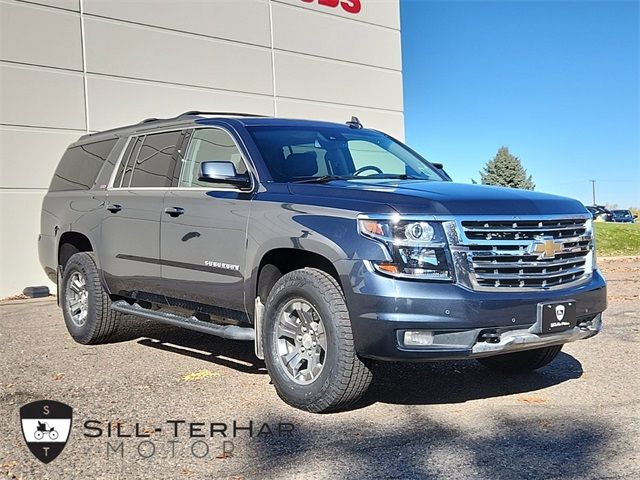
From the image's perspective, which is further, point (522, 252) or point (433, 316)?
point (522, 252)

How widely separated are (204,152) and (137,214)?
0.89 m

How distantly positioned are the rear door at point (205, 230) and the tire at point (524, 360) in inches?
86.2

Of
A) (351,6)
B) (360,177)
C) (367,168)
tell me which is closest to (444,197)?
(360,177)

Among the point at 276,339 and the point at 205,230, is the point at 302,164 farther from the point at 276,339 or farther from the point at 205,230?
the point at 276,339

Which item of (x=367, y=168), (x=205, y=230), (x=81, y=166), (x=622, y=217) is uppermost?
(x=81, y=166)

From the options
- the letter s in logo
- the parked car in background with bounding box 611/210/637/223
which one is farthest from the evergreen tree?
the letter s in logo

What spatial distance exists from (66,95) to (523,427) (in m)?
9.57

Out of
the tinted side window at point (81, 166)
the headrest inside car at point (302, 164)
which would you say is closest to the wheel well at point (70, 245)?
the tinted side window at point (81, 166)

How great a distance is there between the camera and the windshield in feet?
18.0

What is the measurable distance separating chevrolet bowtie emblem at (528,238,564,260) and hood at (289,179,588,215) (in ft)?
0.62

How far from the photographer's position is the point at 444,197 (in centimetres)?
451

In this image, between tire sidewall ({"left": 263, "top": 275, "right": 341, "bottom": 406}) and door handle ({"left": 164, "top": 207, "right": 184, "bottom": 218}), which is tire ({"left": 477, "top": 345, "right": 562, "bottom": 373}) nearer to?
tire sidewall ({"left": 263, "top": 275, "right": 341, "bottom": 406})

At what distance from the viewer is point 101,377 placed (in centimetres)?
575

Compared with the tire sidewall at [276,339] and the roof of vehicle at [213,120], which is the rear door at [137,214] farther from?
the tire sidewall at [276,339]
